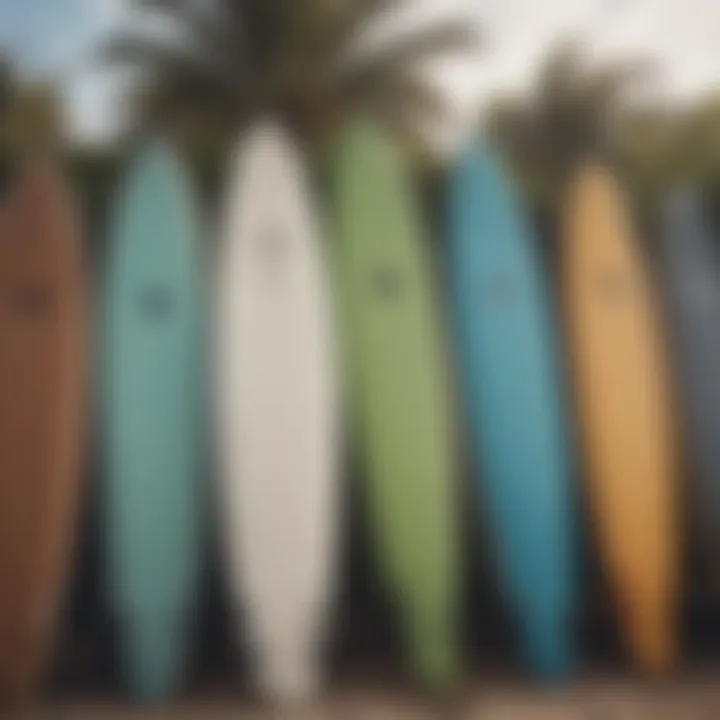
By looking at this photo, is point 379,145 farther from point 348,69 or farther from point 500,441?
point 348,69

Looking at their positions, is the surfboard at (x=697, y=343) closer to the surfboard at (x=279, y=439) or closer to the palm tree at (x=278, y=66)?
the surfboard at (x=279, y=439)

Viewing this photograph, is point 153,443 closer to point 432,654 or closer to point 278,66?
point 432,654

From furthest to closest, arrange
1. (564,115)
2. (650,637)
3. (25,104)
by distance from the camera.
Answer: (564,115) → (25,104) → (650,637)

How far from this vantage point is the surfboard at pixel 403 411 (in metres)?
1.33

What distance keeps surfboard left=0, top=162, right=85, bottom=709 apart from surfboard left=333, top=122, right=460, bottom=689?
37 cm

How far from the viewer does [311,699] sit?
50.9 inches

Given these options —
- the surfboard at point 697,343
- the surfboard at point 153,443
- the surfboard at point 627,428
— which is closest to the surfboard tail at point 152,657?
the surfboard at point 153,443

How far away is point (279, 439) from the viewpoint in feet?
4.44

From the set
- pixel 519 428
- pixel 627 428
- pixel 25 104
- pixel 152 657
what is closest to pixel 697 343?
pixel 627 428

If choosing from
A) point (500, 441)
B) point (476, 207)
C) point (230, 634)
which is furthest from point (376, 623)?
point (476, 207)

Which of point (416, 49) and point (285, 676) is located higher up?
point (416, 49)

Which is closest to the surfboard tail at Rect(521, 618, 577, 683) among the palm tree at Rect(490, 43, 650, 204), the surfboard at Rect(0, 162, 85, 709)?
the surfboard at Rect(0, 162, 85, 709)

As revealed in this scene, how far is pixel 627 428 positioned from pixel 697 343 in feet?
0.56

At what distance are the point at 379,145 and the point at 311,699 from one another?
2.71 ft
